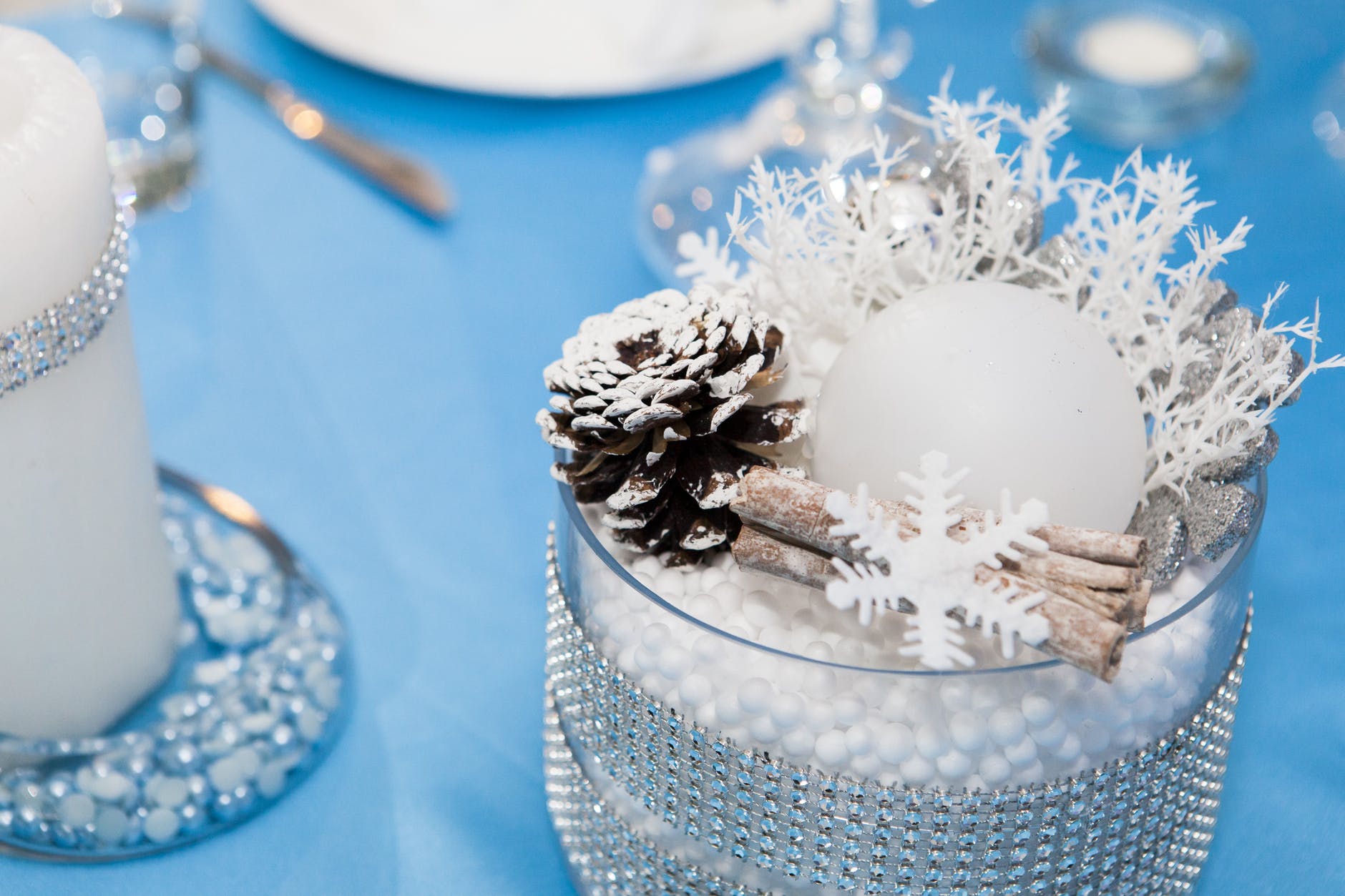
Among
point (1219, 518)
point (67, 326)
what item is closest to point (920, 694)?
point (1219, 518)

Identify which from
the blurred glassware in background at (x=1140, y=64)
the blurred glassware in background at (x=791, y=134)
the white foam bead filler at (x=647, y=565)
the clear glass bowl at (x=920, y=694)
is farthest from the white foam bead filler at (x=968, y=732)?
the blurred glassware in background at (x=1140, y=64)

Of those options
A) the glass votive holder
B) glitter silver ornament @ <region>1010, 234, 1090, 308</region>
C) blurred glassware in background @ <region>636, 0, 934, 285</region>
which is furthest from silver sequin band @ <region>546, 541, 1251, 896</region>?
blurred glassware in background @ <region>636, 0, 934, 285</region>

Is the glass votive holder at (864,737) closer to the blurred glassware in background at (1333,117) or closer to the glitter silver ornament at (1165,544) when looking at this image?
the glitter silver ornament at (1165,544)

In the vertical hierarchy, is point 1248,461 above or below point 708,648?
above

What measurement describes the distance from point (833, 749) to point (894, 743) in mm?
18

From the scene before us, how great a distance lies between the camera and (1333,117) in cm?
88

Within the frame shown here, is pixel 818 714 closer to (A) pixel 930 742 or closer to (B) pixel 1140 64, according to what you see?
(A) pixel 930 742

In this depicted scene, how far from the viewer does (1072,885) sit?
0.43 meters

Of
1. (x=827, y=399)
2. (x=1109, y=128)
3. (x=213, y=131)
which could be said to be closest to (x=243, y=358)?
(x=213, y=131)

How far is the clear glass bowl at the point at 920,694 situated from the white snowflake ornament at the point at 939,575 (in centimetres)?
1

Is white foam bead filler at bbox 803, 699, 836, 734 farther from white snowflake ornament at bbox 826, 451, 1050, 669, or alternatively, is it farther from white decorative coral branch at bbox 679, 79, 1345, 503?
white decorative coral branch at bbox 679, 79, 1345, 503

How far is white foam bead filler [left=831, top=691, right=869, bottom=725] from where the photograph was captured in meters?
0.39

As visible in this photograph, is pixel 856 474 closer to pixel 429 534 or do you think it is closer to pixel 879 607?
pixel 879 607

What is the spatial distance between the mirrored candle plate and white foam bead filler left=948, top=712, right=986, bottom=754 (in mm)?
294
